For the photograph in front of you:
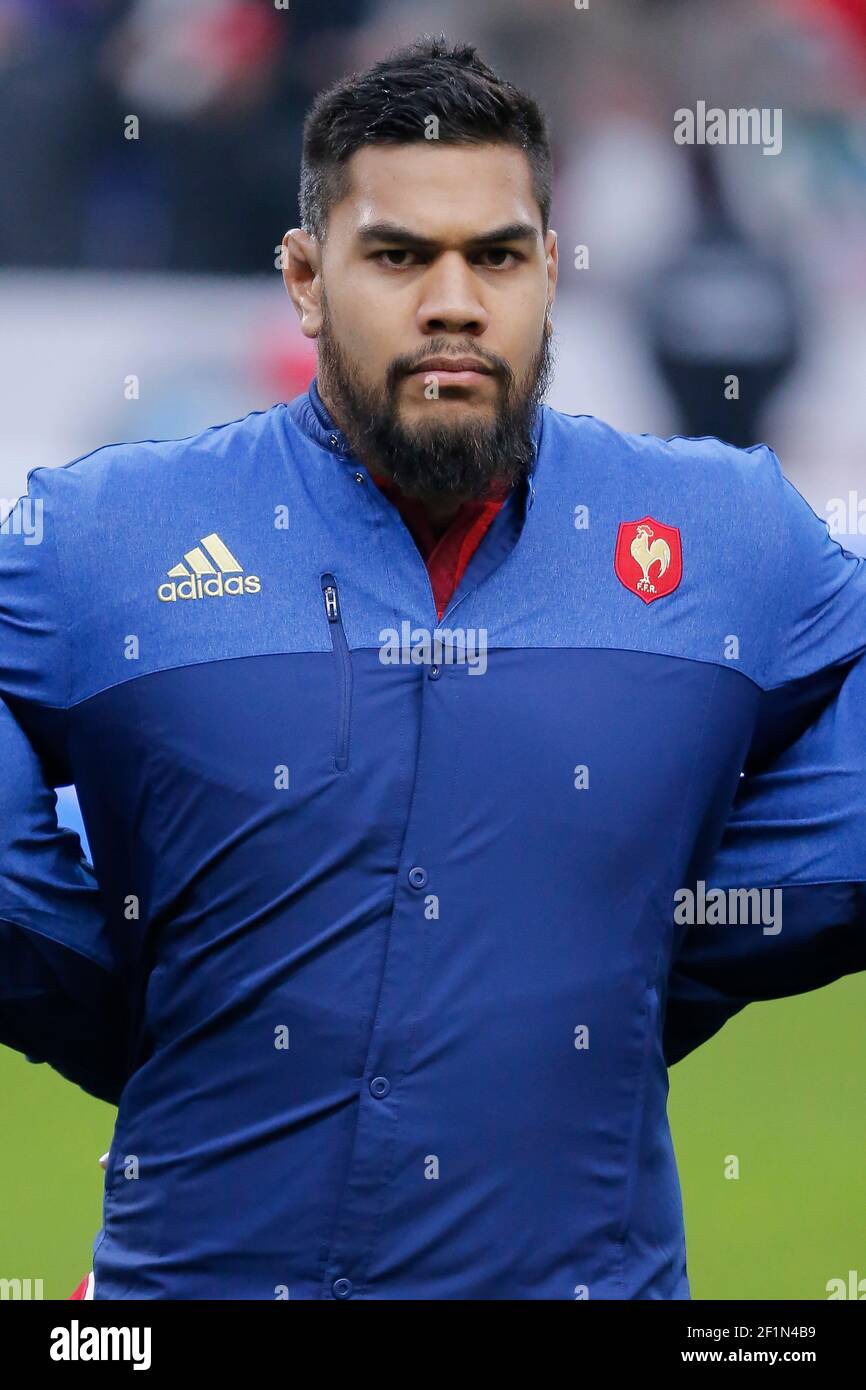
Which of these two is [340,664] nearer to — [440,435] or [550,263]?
[440,435]

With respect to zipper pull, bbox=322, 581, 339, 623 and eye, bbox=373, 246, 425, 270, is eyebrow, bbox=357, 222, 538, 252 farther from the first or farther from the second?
zipper pull, bbox=322, 581, 339, 623

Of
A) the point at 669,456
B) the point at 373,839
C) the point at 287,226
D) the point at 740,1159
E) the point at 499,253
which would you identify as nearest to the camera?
the point at 373,839

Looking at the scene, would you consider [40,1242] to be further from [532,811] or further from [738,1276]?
[532,811]

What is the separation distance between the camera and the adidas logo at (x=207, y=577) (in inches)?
76.3

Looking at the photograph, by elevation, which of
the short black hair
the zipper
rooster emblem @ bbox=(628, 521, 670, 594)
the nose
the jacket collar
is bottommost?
the zipper

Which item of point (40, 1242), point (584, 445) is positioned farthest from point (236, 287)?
point (584, 445)

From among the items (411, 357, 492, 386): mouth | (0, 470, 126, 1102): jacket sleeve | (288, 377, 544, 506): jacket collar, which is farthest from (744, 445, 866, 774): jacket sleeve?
(0, 470, 126, 1102): jacket sleeve

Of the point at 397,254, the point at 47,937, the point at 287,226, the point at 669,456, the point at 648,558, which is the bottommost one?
the point at 47,937

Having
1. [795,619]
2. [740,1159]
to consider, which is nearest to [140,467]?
[795,619]

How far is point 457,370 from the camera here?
75.7 inches

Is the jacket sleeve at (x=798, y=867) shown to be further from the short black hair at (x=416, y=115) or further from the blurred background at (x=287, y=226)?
the blurred background at (x=287, y=226)

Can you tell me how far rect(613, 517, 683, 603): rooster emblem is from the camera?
6.55 feet

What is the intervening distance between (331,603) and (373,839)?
0.76ft

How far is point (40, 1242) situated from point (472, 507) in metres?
2.75
